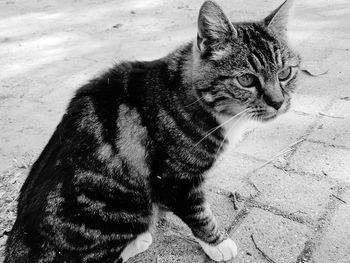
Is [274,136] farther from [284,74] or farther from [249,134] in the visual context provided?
[284,74]

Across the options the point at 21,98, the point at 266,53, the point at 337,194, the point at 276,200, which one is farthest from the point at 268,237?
the point at 21,98

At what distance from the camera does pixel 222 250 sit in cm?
210

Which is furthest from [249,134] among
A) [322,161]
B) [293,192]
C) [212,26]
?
[212,26]

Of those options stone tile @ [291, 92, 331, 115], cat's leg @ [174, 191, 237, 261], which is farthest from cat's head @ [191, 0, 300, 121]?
stone tile @ [291, 92, 331, 115]

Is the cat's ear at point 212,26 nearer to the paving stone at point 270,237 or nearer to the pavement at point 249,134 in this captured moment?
the pavement at point 249,134

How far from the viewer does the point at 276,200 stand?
8.00ft

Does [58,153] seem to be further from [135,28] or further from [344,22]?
[344,22]

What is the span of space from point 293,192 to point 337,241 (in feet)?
1.39

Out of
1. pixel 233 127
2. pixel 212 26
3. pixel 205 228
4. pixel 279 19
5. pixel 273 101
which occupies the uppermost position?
pixel 212 26

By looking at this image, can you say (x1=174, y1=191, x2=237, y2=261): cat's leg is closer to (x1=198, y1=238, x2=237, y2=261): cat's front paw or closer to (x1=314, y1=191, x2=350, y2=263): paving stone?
(x1=198, y1=238, x2=237, y2=261): cat's front paw

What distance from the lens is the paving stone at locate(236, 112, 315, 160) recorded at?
2875 mm

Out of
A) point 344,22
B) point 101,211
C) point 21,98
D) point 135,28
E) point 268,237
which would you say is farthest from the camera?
point 135,28

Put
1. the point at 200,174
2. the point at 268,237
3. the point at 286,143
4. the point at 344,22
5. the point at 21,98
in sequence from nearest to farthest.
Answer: the point at 200,174 < the point at 268,237 < the point at 286,143 < the point at 21,98 < the point at 344,22

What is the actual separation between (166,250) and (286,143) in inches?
48.2
